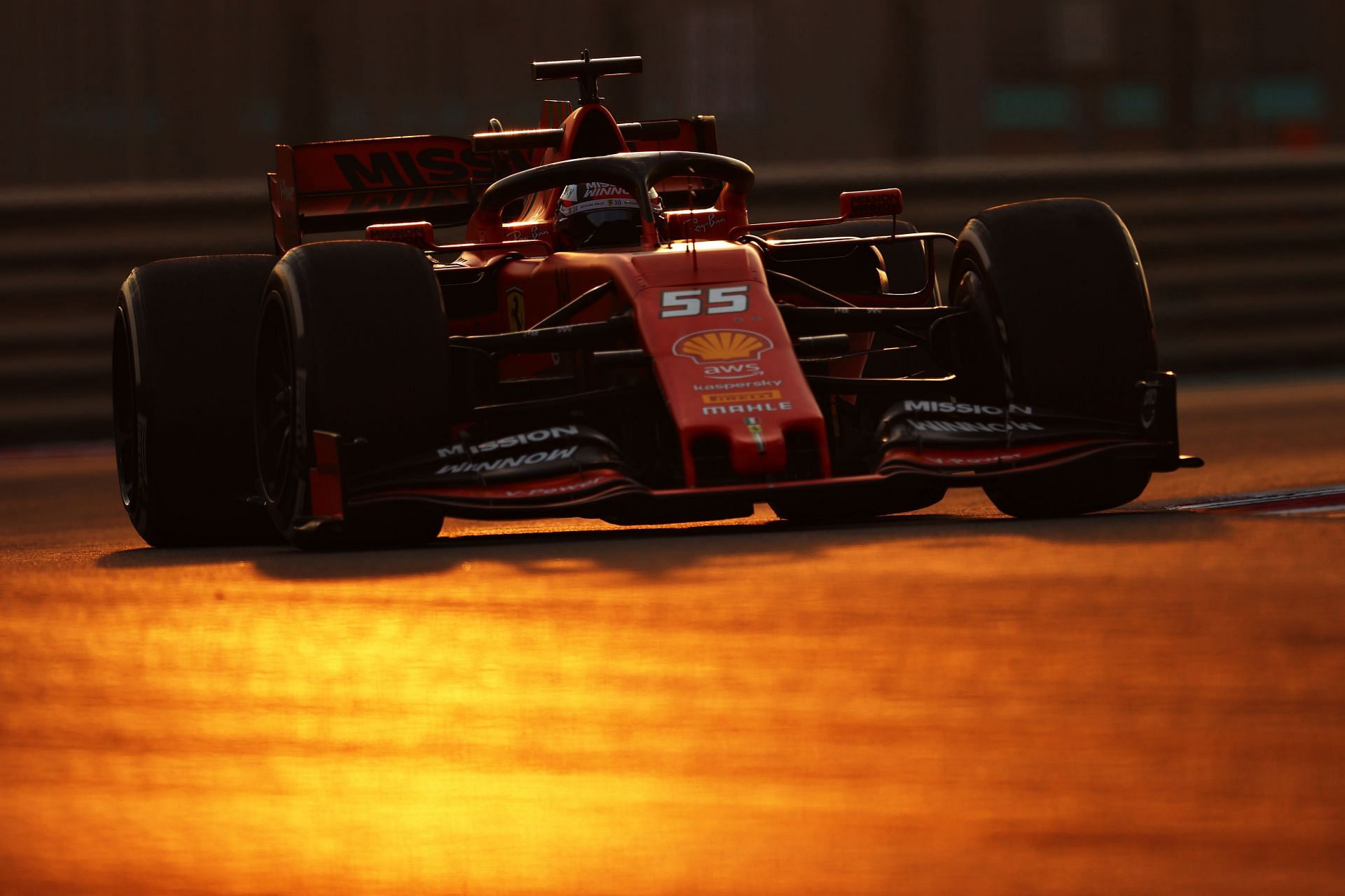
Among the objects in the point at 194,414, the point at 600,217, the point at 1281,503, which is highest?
the point at 600,217

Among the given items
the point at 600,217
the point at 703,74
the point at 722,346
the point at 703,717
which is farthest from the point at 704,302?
the point at 703,74

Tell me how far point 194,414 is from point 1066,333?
109 inches

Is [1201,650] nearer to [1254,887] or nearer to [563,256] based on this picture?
[1254,887]

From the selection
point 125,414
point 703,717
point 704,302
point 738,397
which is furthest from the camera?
point 125,414

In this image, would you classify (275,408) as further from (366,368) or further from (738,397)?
(738,397)

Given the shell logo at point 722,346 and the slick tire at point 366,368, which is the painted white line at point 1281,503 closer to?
the shell logo at point 722,346

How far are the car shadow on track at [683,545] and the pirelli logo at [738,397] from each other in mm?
361

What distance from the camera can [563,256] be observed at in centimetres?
774

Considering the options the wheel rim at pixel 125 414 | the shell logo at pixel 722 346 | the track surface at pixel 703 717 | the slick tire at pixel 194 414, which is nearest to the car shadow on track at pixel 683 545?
the track surface at pixel 703 717

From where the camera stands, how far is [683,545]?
20.9 ft

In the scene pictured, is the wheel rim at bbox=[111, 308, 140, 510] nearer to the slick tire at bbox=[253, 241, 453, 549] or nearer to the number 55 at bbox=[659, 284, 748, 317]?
the slick tire at bbox=[253, 241, 453, 549]

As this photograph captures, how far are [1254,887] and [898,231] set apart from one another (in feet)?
22.8

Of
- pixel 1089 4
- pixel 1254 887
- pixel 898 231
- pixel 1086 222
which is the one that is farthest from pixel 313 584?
pixel 1089 4

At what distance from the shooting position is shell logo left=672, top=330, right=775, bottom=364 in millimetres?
6797
